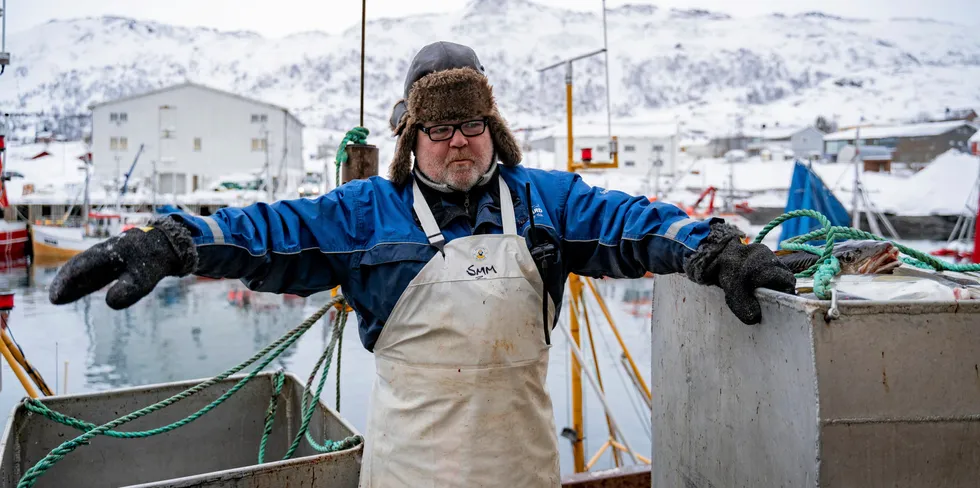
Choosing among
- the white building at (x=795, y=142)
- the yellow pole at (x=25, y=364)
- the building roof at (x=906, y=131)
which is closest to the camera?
the yellow pole at (x=25, y=364)

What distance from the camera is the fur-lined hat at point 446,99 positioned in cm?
192

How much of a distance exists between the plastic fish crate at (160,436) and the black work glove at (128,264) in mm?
1184

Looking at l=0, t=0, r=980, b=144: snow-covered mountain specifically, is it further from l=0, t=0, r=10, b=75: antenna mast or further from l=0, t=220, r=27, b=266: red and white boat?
l=0, t=0, r=10, b=75: antenna mast

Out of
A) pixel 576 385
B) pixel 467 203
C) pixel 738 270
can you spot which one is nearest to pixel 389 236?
pixel 467 203

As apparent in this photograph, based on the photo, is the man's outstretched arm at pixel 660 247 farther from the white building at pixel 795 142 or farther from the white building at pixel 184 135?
the white building at pixel 795 142

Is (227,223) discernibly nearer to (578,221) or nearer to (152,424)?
(578,221)

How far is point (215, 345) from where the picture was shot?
53.7 feet

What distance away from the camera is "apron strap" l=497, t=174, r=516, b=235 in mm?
1820

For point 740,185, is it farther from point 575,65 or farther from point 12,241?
point 575,65

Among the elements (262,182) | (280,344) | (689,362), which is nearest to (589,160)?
(280,344)

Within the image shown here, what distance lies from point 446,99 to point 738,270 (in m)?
0.86

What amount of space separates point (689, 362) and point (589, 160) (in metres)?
4.18


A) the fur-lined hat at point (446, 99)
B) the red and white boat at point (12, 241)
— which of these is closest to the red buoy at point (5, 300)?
the fur-lined hat at point (446, 99)

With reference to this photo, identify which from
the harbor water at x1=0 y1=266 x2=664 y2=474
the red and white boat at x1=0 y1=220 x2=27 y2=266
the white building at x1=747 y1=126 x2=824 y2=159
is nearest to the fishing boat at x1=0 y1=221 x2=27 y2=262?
the red and white boat at x1=0 y1=220 x2=27 y2=266
